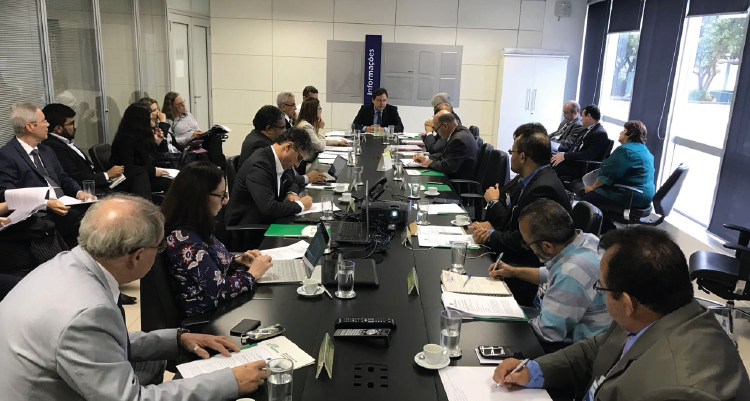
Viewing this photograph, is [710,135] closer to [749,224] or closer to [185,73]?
[749,224]

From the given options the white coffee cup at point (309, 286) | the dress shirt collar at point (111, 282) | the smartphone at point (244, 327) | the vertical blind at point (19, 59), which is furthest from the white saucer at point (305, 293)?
the vertical blind at point (19, 59)

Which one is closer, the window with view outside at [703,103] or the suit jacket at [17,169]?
the suit jacket at [17,169]

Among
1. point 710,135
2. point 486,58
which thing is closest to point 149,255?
point 710,135

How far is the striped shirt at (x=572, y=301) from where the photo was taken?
206 centimetres

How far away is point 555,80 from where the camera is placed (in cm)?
844

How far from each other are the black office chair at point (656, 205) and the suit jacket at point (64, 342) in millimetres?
4511

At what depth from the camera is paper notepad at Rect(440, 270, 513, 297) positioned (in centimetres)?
236

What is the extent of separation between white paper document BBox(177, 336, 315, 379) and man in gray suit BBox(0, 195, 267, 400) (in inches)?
5.6

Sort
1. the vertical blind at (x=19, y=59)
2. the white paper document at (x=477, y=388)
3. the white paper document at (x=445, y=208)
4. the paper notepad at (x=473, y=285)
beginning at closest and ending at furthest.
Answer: the white paper document at (x=477, y=388) < the paper notepad at (x=473, y=285) < the white paper document at (x=445, y=208) < the vertical blind at (x=19, y=59)

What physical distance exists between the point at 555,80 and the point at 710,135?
351cm

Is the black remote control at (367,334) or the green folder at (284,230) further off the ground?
the black remote control at (367,334)

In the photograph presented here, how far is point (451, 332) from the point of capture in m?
1.84

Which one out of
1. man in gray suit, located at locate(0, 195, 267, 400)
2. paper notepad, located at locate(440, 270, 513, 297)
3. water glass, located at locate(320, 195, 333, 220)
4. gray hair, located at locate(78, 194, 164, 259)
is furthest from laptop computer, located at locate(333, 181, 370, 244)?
gray hair, located at locate(78, 194, 164, 259)

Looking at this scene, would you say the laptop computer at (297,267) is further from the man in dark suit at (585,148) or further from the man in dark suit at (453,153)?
the man in dark suit at (585,148)
